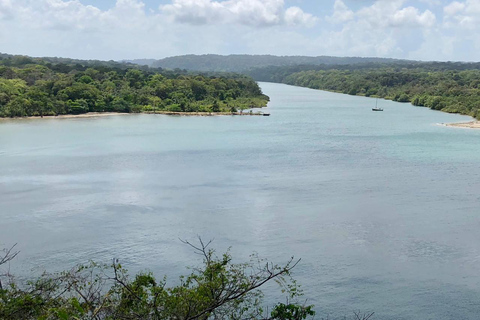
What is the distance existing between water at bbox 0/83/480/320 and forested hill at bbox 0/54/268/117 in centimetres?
1015

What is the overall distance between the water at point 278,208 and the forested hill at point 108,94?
33.3ft

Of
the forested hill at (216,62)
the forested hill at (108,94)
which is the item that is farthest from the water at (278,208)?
the forested hill at (216,62)

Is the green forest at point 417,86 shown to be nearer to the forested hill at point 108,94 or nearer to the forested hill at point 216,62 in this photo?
the forested hill at point 108,94

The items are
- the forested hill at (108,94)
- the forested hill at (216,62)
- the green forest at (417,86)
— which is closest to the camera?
the forested hill at (108,94)

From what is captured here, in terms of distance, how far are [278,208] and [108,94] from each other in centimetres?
2982

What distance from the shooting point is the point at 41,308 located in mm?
5652

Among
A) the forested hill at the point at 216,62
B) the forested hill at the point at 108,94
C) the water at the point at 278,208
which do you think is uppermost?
the forested hill at the point at 216,62

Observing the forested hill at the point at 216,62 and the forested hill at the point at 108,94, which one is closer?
the forested hill at the point at 108,94

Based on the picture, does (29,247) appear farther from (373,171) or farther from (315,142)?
(315,142)

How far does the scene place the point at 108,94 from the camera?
134 feet

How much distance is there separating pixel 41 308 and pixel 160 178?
1160 centimetres

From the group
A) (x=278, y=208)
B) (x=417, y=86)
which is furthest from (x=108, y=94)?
(x=417, y=86)

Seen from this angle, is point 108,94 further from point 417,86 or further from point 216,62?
point 216,62

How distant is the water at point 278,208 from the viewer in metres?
9.70
